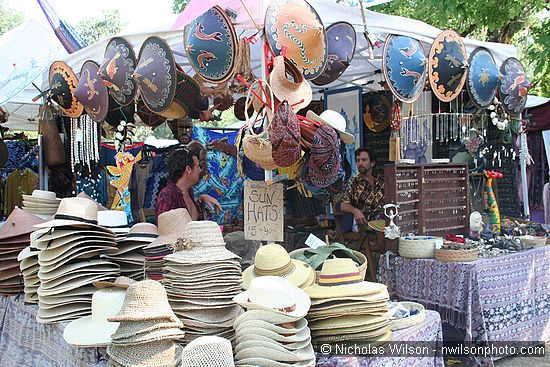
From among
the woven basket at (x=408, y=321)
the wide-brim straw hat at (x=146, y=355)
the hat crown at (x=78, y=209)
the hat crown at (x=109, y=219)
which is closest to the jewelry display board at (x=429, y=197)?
the woven basket at (x=408, y=321)

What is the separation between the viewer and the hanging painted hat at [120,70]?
399cm

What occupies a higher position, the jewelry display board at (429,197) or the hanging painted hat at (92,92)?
the hanging painted hat at (92,92)

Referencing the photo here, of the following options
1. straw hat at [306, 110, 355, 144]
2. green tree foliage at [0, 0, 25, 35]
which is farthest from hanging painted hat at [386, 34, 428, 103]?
green tree foliage at [0, 0, 25, 35]

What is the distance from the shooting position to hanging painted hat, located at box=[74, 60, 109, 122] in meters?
4.36

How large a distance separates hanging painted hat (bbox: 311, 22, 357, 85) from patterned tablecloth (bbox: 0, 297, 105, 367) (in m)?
2.59

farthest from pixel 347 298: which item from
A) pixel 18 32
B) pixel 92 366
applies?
pixel 18 32

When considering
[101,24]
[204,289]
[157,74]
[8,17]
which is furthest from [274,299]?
[8,17]

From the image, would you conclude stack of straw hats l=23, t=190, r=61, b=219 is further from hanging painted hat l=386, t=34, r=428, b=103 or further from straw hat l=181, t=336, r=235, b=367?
hanging painted hat l=386, t=34, r=428, b=103

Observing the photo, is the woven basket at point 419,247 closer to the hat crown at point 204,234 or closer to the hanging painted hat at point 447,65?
the hanging painted hat at point 447,65

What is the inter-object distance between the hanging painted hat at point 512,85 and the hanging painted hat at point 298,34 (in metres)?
2.41

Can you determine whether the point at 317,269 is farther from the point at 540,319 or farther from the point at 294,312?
the point at 540,319

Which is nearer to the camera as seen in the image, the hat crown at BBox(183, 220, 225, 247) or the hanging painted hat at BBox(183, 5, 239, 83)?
the hat crown at BBox(183, 220, 225, 247)

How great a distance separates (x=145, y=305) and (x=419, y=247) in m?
2.73

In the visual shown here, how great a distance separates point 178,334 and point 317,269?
104 cm
